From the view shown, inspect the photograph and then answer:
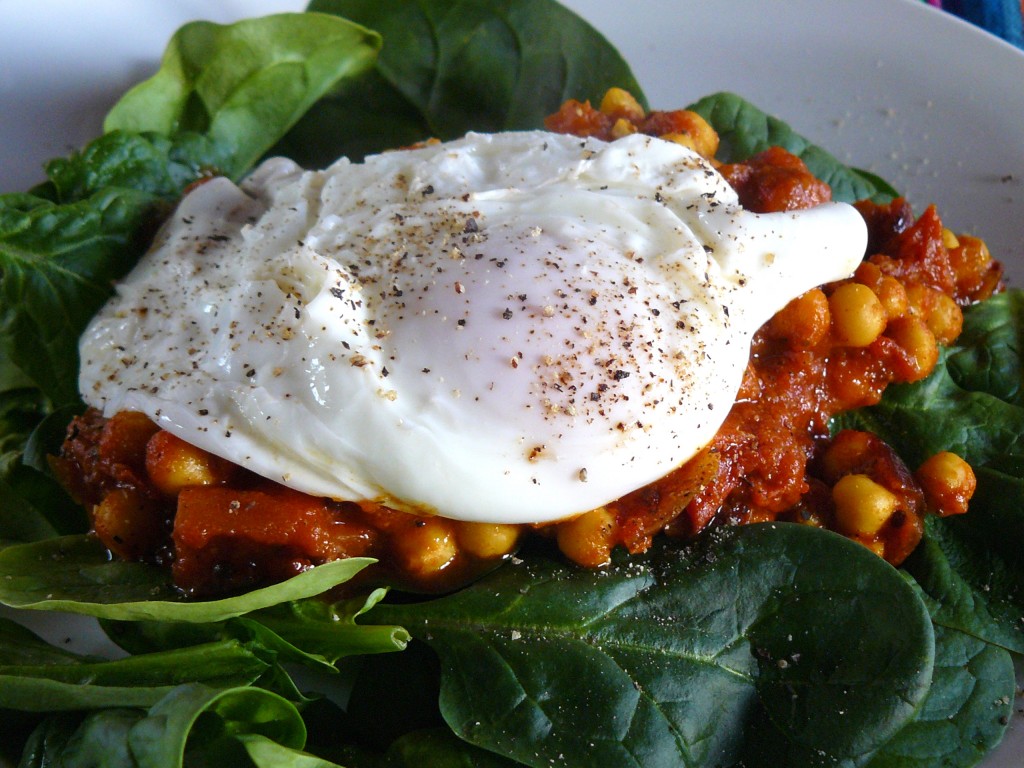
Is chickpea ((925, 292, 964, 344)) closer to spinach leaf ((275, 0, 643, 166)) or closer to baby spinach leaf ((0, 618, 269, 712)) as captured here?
spinach leaf ((275, 0, 643, 166))

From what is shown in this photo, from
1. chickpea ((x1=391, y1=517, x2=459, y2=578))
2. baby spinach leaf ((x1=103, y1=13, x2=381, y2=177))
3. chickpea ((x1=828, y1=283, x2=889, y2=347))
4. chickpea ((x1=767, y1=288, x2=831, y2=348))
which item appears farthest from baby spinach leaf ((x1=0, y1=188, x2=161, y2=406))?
chickpea ((x1=828, y1=283, x2=889, y2=347))

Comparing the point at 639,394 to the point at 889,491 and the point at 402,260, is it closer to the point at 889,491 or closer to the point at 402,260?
the point at 402,260

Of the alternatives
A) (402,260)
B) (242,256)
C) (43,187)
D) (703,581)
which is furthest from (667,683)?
(43,187)

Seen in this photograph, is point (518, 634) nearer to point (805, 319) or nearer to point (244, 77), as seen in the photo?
point (805, 319)

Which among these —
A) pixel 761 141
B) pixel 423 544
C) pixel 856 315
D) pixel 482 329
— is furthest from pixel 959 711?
pixel 761 141

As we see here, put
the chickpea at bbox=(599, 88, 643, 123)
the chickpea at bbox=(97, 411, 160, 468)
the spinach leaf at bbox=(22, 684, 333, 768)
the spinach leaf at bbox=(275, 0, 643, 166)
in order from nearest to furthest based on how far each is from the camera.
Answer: the spinach leaf at bbox=(22, 684, 333, 768) → the chickpea at bbox=(97, 411, 160, 468) → the chickpea at bbox=(599, 88, 643, 123) → the spinach leaf at bbox=(275, 0, 643, 166)
